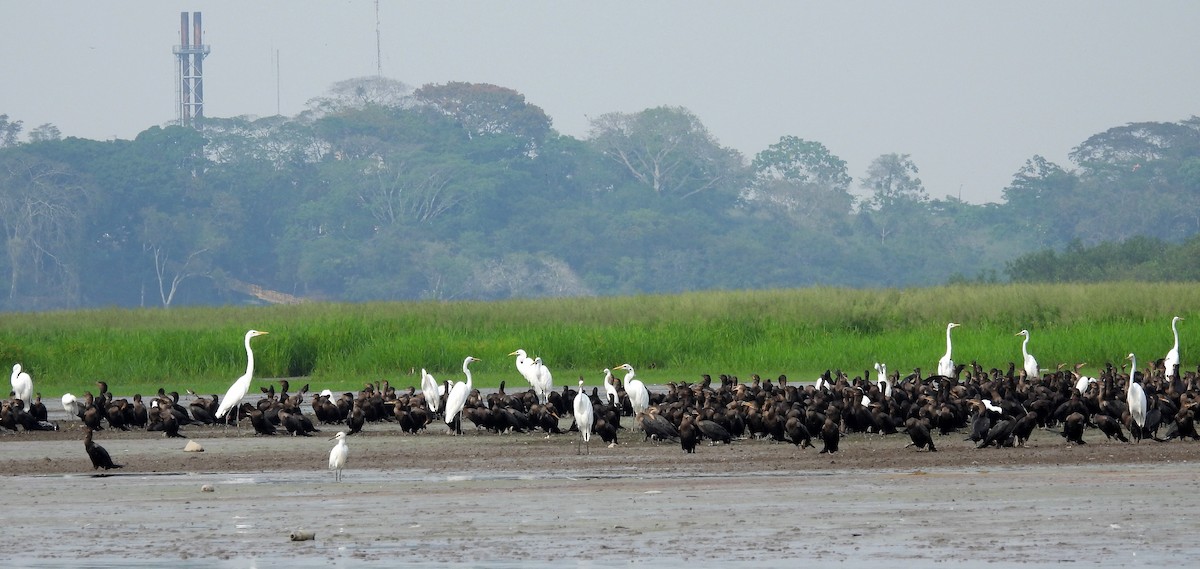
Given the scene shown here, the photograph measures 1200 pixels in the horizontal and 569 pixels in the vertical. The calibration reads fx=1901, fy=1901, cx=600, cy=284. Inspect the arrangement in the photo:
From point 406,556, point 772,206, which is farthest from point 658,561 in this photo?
point 772,206

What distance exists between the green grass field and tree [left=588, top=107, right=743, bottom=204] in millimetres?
54846

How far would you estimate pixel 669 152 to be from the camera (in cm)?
9056

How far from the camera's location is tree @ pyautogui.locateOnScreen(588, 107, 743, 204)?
90.1m

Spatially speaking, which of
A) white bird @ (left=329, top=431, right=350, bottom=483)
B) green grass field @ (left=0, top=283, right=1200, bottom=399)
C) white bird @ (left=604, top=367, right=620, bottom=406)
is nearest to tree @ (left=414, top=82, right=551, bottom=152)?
green grass field @ (left=0, top=283, right=1200, bottom=399)

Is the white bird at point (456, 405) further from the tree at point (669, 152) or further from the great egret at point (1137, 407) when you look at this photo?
the tree at point (669, 152)

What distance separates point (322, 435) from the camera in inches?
737

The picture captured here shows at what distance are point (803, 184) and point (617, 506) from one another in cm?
8176

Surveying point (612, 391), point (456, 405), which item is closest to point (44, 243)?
point (612, 391)

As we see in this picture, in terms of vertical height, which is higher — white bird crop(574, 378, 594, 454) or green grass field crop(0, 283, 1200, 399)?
green grass field crop(0, 283, 1200, 399)

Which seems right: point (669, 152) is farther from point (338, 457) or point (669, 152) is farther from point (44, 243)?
point (338, 457)

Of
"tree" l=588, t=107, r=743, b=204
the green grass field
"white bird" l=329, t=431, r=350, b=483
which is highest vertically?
"tree" l=588, t=107, r=743, b=204

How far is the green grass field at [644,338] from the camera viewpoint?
2877cm

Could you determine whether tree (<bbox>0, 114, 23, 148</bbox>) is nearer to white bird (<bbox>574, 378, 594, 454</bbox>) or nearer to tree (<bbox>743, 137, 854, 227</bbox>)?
tree (<bbox>743, 137, 854, 227</bbox>)

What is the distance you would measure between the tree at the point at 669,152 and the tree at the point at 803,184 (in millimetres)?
1486
